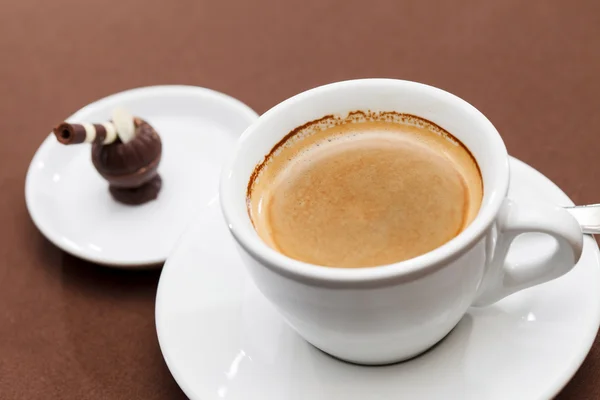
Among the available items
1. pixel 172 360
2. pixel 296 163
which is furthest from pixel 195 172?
pixel 172 360

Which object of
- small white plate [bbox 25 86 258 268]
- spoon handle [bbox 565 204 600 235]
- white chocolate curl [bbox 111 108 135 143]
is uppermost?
spoon handle [bbox 565 204 600 235]

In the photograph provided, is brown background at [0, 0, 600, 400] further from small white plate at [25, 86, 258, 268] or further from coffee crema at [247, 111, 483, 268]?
coffee crema at [247, 111, 483, 268]

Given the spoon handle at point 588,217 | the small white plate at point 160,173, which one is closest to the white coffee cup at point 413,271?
the spoon handle at point 588,217

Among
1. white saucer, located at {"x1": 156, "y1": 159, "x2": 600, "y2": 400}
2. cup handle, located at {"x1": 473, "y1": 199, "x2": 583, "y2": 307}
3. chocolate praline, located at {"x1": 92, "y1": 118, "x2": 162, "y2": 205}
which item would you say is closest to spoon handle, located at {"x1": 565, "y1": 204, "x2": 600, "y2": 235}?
white saucer, located at {"x1": 156, "y1": 159, "x2": 600, "y2": 400}

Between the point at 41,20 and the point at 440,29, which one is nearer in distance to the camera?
the point at 440,29

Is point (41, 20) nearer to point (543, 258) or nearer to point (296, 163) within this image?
point (296, 163)

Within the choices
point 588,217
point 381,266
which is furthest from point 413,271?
point 588,217

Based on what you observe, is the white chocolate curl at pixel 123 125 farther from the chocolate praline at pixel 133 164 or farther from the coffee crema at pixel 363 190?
the coffee crema at pixel 363 190
